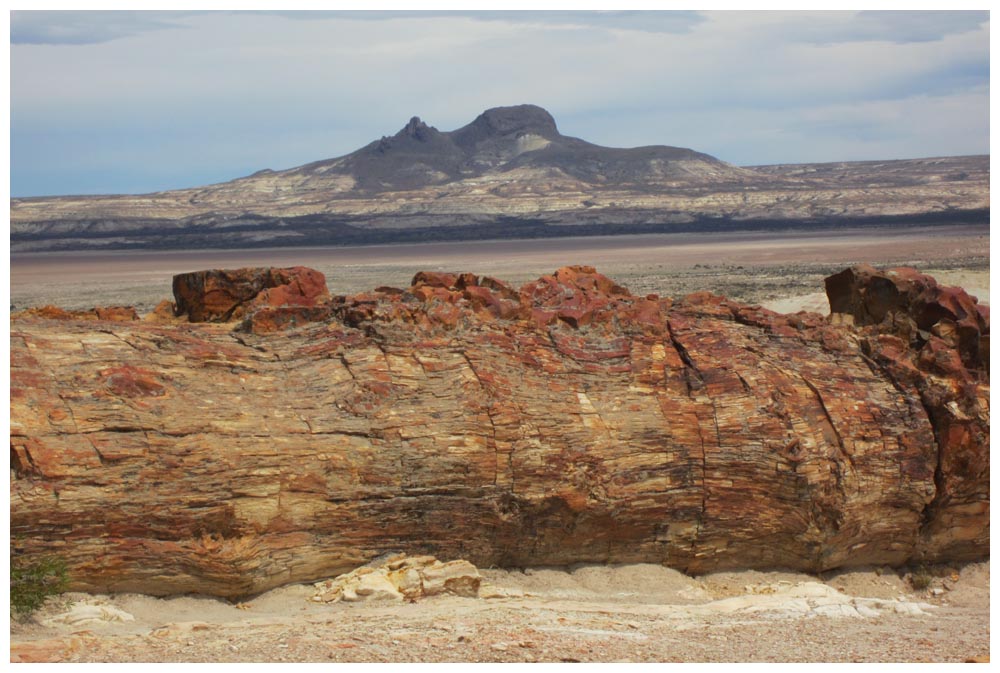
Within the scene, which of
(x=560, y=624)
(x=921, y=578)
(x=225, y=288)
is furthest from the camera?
(x=225, y=288)

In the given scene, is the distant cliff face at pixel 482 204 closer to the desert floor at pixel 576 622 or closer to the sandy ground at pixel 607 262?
the sandy ground at pixel 607 262

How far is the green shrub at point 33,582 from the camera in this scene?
32.7 ft

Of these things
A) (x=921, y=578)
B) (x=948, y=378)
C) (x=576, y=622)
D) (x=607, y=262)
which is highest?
(x=948, y=378)

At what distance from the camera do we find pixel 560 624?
1042cm

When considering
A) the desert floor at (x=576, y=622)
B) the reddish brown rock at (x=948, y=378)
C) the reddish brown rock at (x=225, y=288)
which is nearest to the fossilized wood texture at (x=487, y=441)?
the reddish brown rock at (x=948, y=378)

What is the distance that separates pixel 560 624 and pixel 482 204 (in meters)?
149

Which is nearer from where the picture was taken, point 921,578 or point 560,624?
point 560,624

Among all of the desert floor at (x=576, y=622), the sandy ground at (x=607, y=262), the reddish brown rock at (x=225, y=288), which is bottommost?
the sandy ground at (x=607, y=262)

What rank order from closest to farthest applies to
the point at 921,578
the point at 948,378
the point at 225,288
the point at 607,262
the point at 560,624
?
the point at 560,624 < the point at 921,578 < the point at 948,378 < the point at 225,288 < the point at 607,262

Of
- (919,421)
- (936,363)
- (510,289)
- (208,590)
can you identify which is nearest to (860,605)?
(919,421)

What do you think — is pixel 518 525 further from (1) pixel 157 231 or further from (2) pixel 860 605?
(1) pixel 157 231

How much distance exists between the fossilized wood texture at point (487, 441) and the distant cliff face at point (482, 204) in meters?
106

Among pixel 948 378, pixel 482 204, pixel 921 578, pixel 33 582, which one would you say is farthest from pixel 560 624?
pixel 482 204

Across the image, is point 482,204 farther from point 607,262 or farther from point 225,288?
point 225,288
